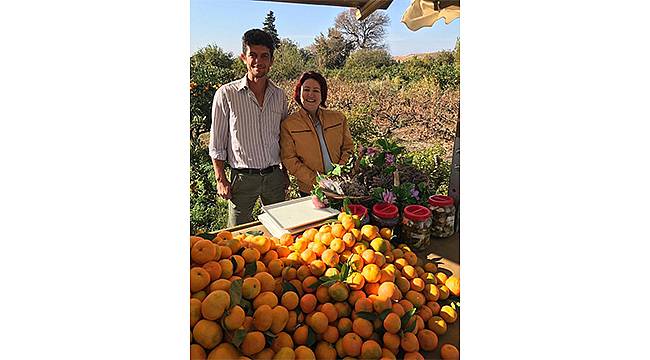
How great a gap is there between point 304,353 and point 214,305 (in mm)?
221

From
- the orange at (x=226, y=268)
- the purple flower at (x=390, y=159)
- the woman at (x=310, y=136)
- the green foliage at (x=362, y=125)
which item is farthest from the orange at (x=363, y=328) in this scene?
the green foliage at (x=362, y=125)

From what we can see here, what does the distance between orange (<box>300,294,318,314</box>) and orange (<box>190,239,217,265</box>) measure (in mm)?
243

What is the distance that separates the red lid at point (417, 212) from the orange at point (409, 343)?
1.64ft

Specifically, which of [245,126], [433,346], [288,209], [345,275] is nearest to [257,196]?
[245,126]

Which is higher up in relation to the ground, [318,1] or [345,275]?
[318,1]

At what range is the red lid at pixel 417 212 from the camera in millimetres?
1363

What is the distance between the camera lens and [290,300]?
0.95 meters

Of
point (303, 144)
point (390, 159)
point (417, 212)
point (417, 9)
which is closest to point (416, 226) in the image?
point (417, 212)

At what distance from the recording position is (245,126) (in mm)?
2074

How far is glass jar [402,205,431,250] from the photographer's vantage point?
4.49ft

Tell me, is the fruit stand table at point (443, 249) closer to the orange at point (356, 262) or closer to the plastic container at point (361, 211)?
the plastic container at point (361, 211)

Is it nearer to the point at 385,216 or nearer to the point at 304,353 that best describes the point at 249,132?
the point at 385,216
